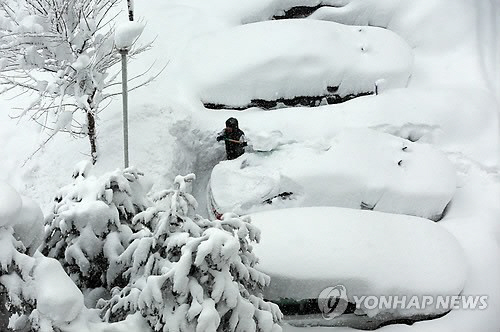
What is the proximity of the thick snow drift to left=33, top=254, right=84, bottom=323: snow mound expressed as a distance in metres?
3.63

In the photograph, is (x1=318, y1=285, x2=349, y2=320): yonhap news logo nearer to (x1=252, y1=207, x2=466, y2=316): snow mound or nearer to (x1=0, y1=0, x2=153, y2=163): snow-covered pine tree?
(x1=252, y1=207, x2=466, y2=316): snow mound

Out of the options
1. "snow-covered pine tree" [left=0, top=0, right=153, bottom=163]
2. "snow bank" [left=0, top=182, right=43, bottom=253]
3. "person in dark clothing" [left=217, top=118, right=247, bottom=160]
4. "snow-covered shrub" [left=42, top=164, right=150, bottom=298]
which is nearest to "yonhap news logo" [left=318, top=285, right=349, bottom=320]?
"snow-covered shrub" [left=42, top=164, right=150, bottom=298]

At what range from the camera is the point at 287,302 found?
5.11 metres

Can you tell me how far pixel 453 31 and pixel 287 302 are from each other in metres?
8.11

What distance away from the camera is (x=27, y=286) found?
3191 mm

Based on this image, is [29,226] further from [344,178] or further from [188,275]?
[344,178]

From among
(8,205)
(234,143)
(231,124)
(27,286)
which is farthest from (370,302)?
(231,124)

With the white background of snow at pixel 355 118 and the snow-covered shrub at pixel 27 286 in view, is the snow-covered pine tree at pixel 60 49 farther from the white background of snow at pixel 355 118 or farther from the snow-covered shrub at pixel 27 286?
the snow-covered shrub at pixel 27 286

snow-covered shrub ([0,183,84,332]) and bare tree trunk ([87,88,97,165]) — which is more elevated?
snow-covered shrub ([0,183,84,332])

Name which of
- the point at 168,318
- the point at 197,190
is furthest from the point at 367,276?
the point at 197,190

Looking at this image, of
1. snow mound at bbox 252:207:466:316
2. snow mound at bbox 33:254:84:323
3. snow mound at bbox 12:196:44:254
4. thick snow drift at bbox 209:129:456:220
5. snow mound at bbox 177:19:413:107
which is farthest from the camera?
snow mound at bbox 177:19:413:107

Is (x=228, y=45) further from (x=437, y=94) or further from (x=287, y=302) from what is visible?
(x=287, y=302)

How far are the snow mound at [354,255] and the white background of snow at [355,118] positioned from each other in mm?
994

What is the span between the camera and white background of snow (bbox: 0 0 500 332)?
8094 mm
